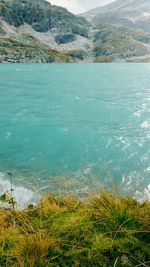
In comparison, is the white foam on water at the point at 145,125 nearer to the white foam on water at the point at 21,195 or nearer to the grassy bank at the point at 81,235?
the white foam on water at the point at 21,195

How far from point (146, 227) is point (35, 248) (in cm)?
200

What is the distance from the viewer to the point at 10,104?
56.1m

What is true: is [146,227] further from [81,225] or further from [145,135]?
[145,135]

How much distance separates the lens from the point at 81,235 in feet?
20.9

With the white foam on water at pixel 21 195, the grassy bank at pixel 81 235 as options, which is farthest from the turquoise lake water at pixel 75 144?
the grassy bank at pixel 81 235

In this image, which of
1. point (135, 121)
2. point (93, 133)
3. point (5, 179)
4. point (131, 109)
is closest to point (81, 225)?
point (5, 179)

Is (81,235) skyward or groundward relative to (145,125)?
skyward

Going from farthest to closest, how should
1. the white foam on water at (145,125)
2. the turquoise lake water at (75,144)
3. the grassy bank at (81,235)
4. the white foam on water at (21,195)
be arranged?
1. the white foam on water at (145,125)
2. the turquoise lake water at (75,144)
3. the white foam on water at (21,195)
4. the grassy bank at (81,235)

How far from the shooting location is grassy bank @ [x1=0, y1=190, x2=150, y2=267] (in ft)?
18.8

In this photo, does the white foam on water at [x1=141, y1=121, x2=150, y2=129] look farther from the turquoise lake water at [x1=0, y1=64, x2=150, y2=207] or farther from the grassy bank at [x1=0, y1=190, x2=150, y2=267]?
the grassy bank at [x1=0, y1=190, x2=150, y2=267]

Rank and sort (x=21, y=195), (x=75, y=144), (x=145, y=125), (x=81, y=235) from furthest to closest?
(x=145, y=125) → (x=75, y=144) → (x=21, y=195) → (x=81, y=235)

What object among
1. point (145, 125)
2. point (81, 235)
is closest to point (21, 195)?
point (81, 235)

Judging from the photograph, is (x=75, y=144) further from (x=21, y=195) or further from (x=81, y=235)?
(x=81, y=235)

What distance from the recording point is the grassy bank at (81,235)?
5.73 metres
